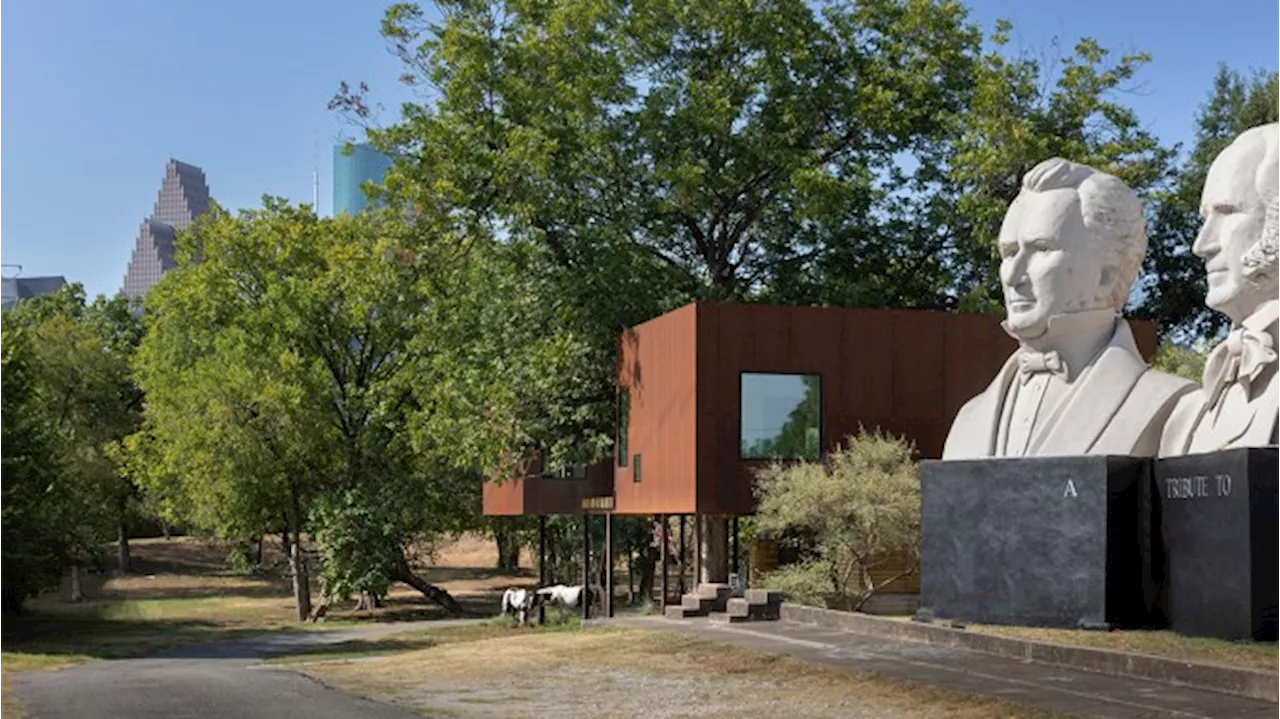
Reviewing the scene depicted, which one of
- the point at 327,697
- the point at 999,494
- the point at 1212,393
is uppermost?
the point at 1212,393

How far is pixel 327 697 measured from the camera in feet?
48.3

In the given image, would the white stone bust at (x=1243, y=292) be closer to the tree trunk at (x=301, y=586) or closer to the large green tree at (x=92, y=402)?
the tree trunk at (x=301, y=586)

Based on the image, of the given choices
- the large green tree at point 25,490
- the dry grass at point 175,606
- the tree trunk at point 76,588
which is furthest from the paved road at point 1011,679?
the tree trunk at point 76,588

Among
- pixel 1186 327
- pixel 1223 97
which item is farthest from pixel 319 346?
pixel 1223 97

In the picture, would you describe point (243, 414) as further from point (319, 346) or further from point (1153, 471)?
point (1153, 471)

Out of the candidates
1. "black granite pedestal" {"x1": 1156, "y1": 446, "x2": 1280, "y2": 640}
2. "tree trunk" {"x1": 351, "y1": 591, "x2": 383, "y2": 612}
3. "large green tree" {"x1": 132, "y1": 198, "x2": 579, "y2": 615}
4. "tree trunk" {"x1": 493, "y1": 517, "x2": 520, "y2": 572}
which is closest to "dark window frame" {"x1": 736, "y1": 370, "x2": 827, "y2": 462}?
"large green tree" {"x1": 132, "y1": 198, "x2": 579, "y2": 615}

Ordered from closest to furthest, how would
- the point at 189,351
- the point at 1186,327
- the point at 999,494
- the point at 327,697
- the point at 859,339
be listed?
1. the point at 327,697
2. the point at 999,494
3. the point at 859,339
4. the point at 1186,327
5. the point at 189,351

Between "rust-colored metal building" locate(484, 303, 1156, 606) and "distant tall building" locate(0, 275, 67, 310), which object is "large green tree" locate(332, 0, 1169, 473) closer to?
"rust-colored metal building" locate(484, 303, 1156, 606)

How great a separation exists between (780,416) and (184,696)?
13672mm

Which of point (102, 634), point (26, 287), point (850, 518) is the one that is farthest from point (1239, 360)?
point (26, 287)

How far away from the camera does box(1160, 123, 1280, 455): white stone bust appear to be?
46.2ft

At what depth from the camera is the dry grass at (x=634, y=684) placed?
486 inches

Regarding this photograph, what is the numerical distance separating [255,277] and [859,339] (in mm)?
22087

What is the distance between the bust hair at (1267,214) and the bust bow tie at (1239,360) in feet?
1.90
